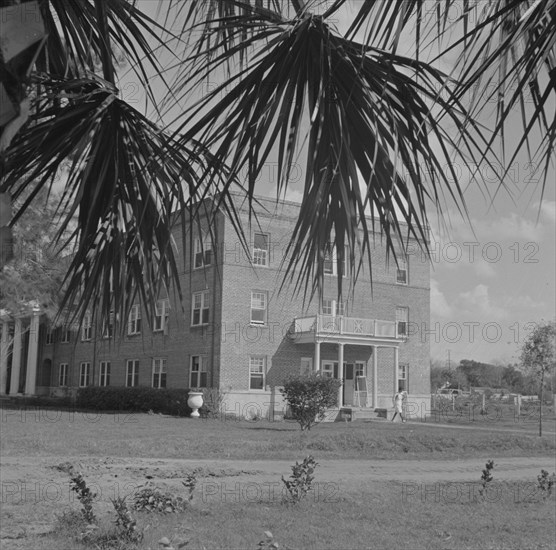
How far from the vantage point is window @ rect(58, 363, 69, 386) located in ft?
161

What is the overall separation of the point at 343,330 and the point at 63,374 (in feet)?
71.2

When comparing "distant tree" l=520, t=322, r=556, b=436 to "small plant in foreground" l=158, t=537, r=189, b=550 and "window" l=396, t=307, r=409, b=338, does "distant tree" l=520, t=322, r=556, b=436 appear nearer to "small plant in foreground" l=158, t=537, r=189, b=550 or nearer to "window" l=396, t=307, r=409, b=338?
"window" l=396, t=307, r=409, b=338

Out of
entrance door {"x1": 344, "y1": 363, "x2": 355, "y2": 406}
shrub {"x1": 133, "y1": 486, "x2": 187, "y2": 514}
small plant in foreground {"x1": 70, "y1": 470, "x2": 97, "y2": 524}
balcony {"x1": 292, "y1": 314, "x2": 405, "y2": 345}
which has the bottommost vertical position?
shrub {"x1": 133, "y1": 486, "x2": 187, "y2": 514}

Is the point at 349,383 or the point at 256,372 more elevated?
the point at 256,372

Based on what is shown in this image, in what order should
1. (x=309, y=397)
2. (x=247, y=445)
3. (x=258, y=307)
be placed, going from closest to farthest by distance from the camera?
(x=247, y=445), (x=309, y=397), (x=258, y=307)

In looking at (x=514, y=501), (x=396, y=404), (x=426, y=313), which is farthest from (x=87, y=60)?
(x=426, y=313)

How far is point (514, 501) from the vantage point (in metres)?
11.3

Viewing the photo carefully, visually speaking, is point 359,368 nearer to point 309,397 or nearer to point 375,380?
point 375,380

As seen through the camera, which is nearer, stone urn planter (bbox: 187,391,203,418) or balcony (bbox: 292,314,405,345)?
stone urn planter (bbox: 187,391,203,418)

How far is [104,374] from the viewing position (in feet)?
143

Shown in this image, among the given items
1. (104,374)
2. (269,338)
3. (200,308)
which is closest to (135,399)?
(200,308)

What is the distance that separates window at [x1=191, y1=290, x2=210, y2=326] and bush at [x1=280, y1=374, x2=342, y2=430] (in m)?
10.6

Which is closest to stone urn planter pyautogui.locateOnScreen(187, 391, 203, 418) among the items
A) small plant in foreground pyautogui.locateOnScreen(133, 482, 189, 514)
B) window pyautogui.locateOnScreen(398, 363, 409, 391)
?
window pyautogui.locateOnScreen(398, 363, 409, 391)

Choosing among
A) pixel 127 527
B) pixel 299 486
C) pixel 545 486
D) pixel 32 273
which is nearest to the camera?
pixel 127 527
